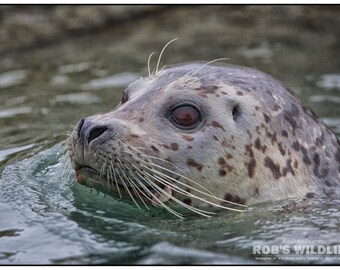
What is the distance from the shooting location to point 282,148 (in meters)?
5.69

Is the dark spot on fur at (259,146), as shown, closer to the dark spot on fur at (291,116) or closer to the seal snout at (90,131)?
the dark spot on fur at (291,116)

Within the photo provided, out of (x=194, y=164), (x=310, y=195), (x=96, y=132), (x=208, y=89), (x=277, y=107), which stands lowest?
(x=310, y=195)

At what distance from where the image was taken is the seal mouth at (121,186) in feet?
17.8

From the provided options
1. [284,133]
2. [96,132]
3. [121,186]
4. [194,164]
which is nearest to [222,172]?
[194,164]

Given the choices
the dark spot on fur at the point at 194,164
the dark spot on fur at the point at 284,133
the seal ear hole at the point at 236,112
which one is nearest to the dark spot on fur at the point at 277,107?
the dark spot on fur at the point at 284,133

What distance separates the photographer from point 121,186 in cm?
548

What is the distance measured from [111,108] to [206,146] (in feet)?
10.7

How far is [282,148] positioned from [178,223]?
848 mm

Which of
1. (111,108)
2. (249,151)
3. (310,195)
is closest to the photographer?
(249,151)

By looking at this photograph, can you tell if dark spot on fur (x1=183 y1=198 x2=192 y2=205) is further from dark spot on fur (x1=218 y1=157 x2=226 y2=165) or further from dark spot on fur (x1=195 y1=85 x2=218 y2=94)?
dark spot on fur (x1=195 y1=85 x2=218 y2=94)

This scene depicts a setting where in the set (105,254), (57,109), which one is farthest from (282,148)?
(57,109)

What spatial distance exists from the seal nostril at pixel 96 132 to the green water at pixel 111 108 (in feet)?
1.68

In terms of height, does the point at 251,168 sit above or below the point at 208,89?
below

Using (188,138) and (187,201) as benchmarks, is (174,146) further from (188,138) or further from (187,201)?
(187,201)
